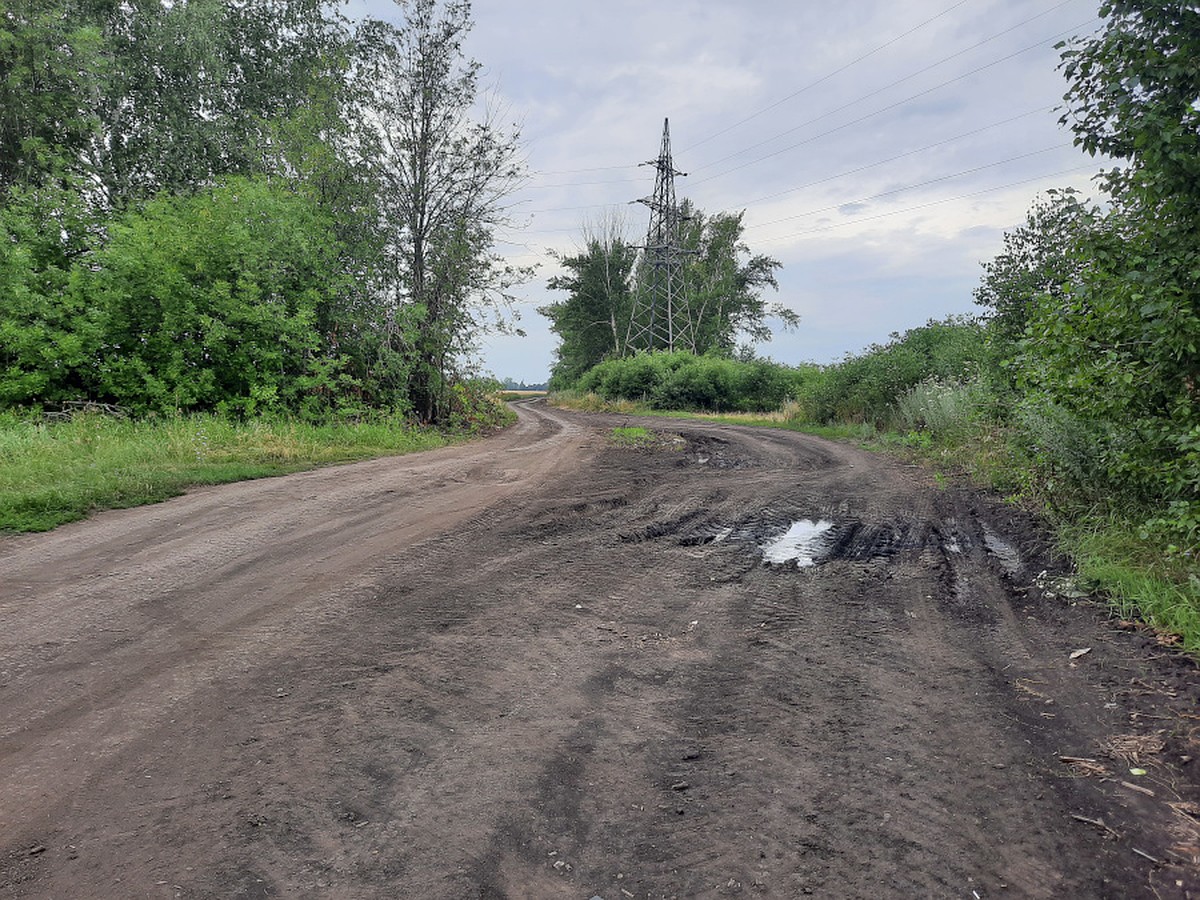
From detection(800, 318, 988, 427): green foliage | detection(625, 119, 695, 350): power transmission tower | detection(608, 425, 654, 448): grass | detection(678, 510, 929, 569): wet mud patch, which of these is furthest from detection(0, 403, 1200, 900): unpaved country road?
detection(625, 119, 695, 350): power transmission tower

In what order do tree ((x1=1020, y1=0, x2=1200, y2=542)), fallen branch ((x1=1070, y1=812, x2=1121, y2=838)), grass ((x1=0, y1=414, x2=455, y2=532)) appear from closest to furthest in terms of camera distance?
fallen branch ((x1=1070, y1=812, x2=1121, y2=838)) < tree ((x1=1020, y1=0, x2=1200, y2=542)) < grass ((x1=0, y1=414, x2=455, y2=532))

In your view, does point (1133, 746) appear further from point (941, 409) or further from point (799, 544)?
point (941, 409)

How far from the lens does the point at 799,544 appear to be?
582cm

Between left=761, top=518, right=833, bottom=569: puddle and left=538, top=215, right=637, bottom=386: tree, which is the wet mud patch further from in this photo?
left=538, top=215, right=637, bottom=386: tree

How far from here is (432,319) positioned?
653 inches

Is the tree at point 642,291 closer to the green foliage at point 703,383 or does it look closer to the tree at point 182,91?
the green foliage at point 703,383

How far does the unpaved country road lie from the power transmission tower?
34.6m

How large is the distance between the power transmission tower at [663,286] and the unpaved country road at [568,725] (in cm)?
3458

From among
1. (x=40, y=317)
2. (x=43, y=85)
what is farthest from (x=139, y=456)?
(x=43, y=85)

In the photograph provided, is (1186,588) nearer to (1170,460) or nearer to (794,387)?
(1170,460)

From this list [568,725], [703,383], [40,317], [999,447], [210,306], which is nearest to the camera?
[568,725]

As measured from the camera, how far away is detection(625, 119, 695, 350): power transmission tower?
129ft

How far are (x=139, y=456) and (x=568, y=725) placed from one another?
8377mm

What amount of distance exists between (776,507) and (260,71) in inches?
875
